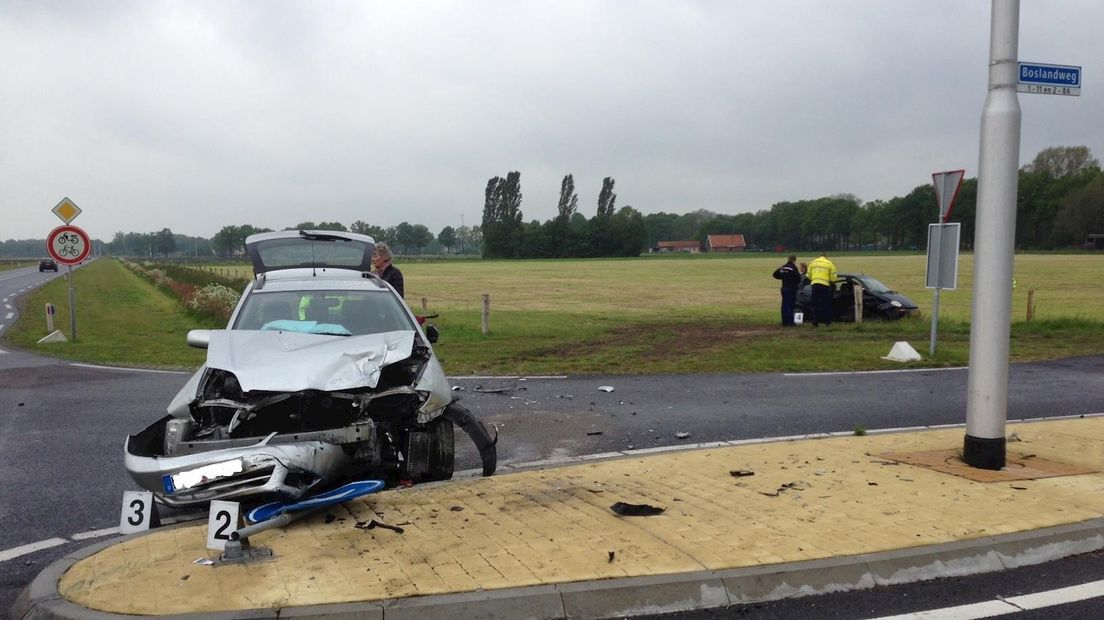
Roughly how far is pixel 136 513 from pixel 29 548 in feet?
2.80

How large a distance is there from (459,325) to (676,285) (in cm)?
2841

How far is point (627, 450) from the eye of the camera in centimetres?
765

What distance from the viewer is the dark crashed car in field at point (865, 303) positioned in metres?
21.8

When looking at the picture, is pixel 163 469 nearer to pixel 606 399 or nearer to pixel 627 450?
pixel 627 450

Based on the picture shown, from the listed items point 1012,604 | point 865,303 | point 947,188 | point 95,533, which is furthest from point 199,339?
point 865,303

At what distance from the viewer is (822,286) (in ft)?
66.4

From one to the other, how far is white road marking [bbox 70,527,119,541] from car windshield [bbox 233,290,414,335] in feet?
5.90

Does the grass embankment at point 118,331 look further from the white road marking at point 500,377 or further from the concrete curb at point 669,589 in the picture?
the concrete curb at point 669,589

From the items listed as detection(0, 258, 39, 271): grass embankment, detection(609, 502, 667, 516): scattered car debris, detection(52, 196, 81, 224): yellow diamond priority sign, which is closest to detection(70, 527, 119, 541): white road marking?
detection(609, 502, 667, 516): scattered car debris

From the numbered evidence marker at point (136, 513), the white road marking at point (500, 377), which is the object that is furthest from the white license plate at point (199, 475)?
the white road marking at point (500, 377)

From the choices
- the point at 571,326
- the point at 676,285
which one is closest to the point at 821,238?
the point at 676,285

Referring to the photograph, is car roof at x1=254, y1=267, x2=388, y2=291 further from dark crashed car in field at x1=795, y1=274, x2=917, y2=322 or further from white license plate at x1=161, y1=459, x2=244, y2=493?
dark crashed car in field at x1=795, y1=274, x2=917, y2=322

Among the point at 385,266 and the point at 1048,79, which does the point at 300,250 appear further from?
the point at 1048,79

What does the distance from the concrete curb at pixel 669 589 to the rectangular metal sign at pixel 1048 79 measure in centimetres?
336
